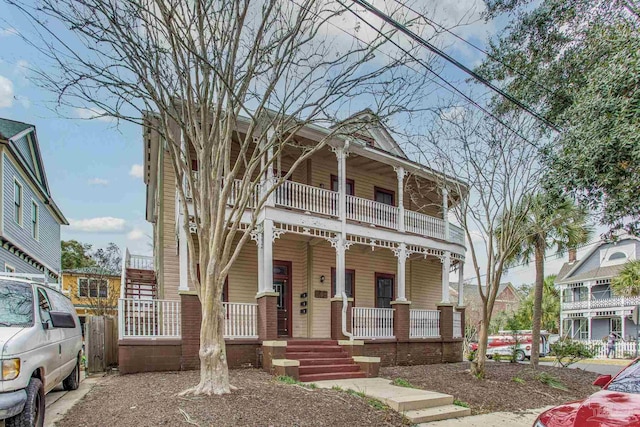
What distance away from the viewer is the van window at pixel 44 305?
585 cm

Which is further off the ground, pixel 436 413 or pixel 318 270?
pixel 318 270

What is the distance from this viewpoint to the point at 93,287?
1056 inches

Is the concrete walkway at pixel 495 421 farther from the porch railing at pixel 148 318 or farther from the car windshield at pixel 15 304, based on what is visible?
the porch railing at pixel 148 318

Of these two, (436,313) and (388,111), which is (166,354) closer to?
(388,111)

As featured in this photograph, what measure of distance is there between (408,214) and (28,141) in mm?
14710

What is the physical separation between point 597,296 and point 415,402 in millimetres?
36847

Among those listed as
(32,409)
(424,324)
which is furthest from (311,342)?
(32,409)

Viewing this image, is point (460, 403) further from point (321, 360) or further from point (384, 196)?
point (384, 196)

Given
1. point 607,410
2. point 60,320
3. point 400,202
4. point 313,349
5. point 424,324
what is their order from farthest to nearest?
point 400,202 → point 424,324 → point 313,349 → point 60,320 → point 607,410

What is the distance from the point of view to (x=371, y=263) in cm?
1691

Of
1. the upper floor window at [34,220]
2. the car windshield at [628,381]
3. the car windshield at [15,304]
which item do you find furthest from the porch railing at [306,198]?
the upper floor window at [34,220]

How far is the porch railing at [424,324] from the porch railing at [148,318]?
23.6 ft

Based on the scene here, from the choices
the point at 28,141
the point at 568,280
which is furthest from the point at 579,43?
the point at 568,280

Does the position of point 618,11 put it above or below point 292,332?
above
